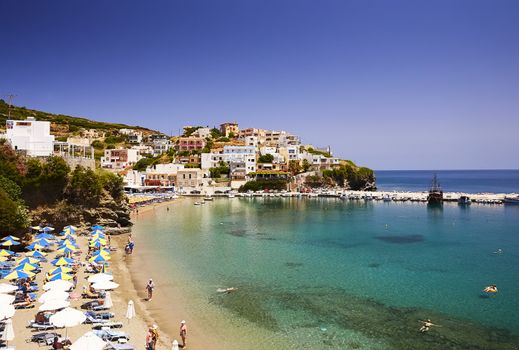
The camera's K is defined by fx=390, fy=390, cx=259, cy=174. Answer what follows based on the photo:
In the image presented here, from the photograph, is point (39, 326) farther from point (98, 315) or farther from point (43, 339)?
point (98, 315)

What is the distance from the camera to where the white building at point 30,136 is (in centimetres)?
Answer: 4303

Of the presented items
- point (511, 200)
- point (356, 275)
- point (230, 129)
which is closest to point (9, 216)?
point (356, 275)

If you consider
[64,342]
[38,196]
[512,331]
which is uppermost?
[38,196]

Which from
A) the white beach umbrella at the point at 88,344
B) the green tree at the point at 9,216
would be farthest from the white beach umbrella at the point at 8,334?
the green tree at the point at 9,216

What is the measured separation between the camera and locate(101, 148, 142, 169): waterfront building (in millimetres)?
110312

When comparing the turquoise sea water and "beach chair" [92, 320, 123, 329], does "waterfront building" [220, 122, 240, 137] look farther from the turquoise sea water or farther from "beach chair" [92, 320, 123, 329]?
"beach chair" [92, 320, 123, 329]

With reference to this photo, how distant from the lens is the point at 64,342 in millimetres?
13633

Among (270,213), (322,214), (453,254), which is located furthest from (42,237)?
(322,214)

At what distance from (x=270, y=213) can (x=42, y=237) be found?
127 ft

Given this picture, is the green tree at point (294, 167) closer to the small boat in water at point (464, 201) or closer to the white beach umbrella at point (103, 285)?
the small boat in water at point (464, 201)

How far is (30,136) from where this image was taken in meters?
44.3

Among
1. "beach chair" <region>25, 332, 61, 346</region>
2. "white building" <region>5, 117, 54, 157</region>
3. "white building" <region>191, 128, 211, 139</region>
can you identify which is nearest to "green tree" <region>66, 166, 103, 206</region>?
"white building" <region>5, 117, 54, 157</region>

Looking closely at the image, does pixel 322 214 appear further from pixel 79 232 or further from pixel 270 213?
pixel 79 232

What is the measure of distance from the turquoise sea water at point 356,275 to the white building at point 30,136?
14237mm
